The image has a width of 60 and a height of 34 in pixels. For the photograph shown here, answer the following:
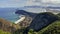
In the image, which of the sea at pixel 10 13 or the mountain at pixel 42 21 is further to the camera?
the sea at pixel 10 13

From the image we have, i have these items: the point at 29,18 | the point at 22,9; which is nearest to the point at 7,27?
the point at 29,18

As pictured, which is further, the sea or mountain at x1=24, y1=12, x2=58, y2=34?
the sea

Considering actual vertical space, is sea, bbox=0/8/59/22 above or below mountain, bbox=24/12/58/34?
below

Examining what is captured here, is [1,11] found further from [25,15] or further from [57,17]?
[57,17]

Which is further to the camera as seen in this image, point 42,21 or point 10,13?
point 10,13

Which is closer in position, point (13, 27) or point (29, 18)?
point (13, 27)

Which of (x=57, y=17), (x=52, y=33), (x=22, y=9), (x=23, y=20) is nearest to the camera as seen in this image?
(x=52, y=33)

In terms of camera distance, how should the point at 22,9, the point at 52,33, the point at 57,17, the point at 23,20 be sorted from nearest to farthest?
1. the point at 52,33
2. the point at 57,17
3. the point at 23,20
4. the point at 22,9

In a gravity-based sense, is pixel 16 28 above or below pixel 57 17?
below

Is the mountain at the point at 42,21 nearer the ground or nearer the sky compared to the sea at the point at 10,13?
nearer the sky

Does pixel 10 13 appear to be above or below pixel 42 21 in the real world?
below
